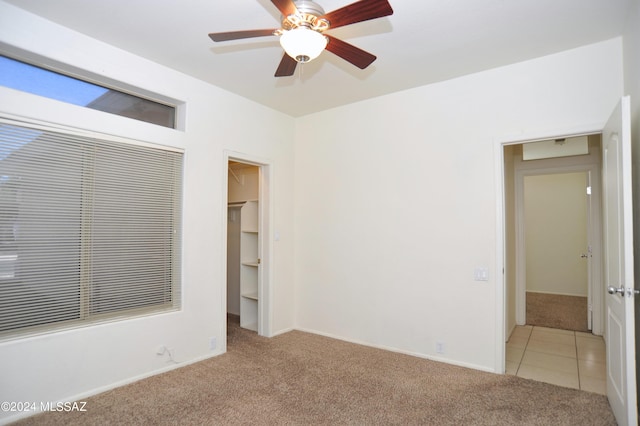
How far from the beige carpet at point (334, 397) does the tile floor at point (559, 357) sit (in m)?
0.24

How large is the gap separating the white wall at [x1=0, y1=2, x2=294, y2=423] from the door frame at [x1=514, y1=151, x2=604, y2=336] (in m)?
3.17

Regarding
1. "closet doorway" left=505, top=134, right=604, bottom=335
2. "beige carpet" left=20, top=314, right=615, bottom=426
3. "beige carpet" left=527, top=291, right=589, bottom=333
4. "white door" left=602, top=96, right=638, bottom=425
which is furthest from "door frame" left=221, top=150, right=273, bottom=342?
"beige carpet" left=527, top=291, right=589, bottom=333

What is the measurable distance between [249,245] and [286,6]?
351 centimetres

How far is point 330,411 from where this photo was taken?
254 cm

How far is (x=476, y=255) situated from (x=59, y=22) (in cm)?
384

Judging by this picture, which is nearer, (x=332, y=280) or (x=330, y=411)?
(x=330, y=411)

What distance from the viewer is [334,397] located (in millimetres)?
2744

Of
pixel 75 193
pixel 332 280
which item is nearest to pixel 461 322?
pixel 332 280

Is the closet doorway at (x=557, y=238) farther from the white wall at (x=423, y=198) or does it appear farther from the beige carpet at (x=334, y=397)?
the beige carpet at (x=334, y=397)

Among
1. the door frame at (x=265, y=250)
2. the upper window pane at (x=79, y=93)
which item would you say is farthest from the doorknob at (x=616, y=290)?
the upper window pane at (x=79, y=93)

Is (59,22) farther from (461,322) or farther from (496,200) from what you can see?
(461,322)

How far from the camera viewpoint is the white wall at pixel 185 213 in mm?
2484

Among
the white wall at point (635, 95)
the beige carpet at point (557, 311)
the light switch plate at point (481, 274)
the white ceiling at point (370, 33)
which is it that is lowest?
the beige carpet at point (557, 311)

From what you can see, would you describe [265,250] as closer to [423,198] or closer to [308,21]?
[423,198]
